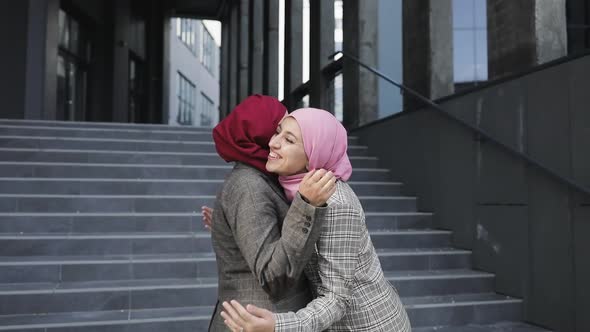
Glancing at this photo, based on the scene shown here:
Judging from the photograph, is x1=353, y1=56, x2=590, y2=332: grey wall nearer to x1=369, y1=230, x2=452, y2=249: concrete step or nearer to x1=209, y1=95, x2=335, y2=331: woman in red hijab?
x1=369, y1=230, x2=452, y2=249: concrete step

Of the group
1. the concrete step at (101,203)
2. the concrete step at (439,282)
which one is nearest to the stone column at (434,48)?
the concrete step at (439,282)

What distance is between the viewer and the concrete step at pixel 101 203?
470 cm

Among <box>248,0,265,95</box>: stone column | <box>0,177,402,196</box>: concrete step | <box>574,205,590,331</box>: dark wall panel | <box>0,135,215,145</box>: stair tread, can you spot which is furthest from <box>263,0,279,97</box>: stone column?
<box>574,205,590,331</box>: dark wall panel

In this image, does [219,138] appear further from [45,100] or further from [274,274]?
[45,100]

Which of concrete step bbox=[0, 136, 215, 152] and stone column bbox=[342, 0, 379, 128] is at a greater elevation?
stone column bbox=[342, 0, 379, 128]

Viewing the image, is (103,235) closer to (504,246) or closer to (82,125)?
(504,246)

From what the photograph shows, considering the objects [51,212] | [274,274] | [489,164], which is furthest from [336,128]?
[51,212]

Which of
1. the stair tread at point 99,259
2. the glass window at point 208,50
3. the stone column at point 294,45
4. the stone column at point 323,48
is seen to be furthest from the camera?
the glass window at point 208,50

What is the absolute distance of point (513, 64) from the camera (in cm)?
430

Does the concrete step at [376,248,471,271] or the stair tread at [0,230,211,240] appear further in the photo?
the concrete step at [376,248,471,271]

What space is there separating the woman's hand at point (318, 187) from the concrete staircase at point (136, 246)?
2.57m

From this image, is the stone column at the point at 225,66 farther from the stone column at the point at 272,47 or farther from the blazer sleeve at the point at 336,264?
the blazer sleeve at the point at 336,264

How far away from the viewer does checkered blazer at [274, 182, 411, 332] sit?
121cm

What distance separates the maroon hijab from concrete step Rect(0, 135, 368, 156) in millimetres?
5399
